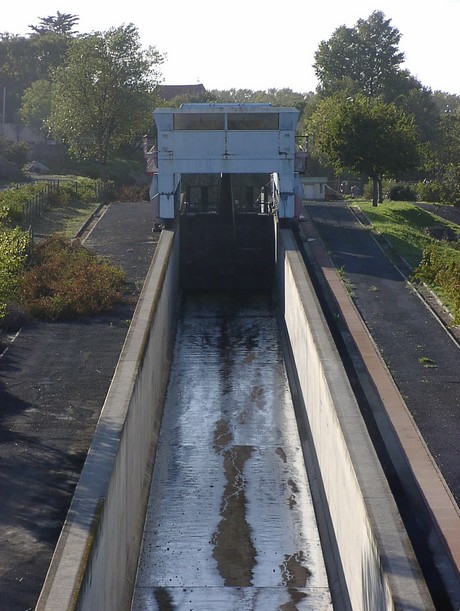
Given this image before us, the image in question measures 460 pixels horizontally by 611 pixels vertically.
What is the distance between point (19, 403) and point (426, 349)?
10370 millimetres

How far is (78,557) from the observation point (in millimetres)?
11273

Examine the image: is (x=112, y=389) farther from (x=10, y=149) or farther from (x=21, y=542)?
(x=10, y=149)

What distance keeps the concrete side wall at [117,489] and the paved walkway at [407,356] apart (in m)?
4.93

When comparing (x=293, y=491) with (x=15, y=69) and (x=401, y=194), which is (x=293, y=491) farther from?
(x=15, y=69)

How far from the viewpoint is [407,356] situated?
23609mm

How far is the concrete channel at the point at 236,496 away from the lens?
40.3ft

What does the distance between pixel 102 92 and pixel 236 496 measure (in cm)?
4219

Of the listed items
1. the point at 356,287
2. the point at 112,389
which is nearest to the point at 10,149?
the point at 356,287

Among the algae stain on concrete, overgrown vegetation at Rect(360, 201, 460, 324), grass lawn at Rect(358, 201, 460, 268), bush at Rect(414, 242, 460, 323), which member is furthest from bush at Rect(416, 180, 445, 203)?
the algae stain on concrete

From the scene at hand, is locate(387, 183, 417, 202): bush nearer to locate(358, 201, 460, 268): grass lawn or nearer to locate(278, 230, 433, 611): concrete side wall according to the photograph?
locate(358, 201, 460, 268): grass lawn

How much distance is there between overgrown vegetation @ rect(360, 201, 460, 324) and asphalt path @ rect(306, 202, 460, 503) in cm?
78

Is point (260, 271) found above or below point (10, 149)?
below

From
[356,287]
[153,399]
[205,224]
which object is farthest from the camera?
[205,224]

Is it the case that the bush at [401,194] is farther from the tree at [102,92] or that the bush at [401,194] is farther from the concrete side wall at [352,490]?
the concrete side wall at [352,490]
